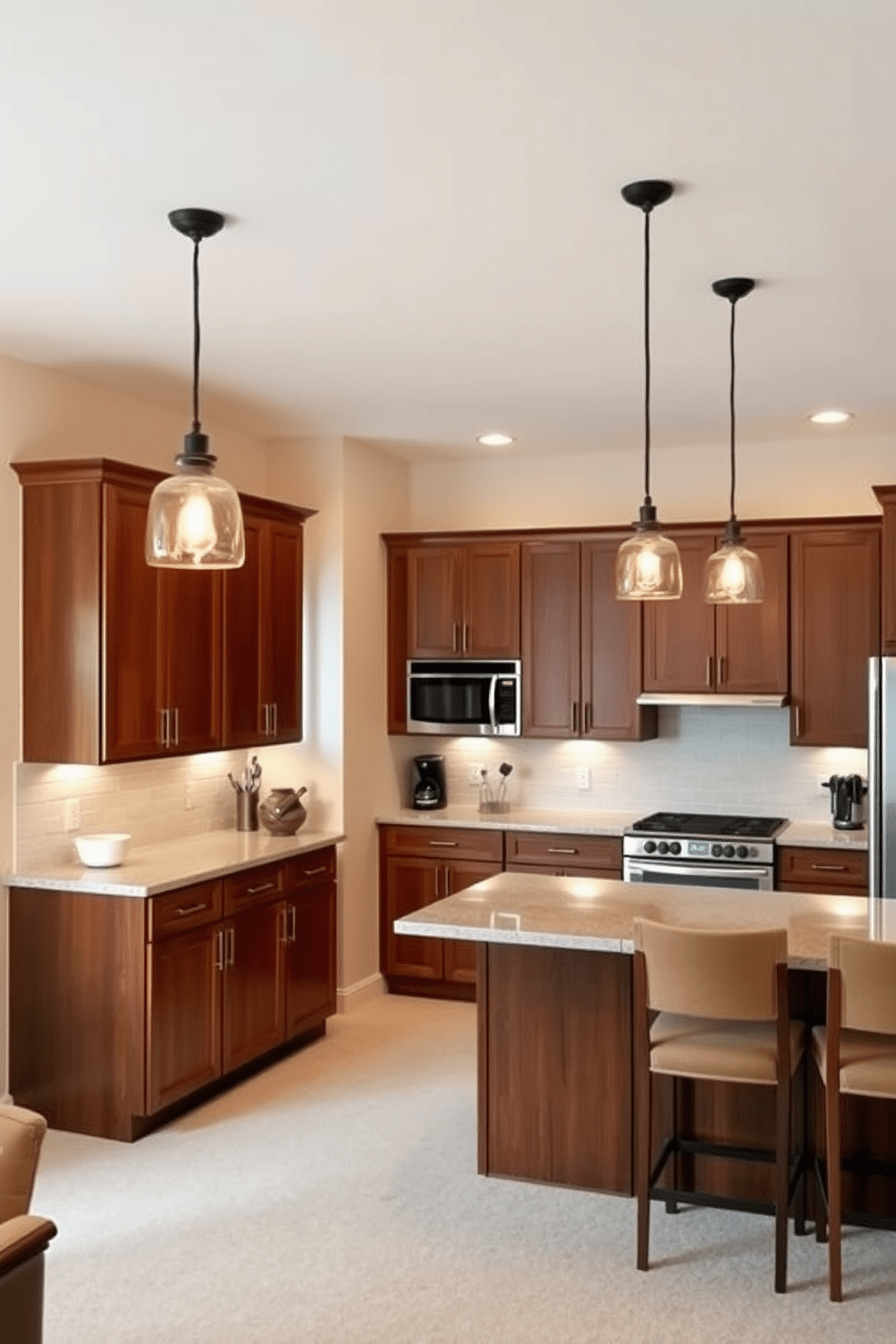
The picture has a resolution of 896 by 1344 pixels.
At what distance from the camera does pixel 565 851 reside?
612 centimetres

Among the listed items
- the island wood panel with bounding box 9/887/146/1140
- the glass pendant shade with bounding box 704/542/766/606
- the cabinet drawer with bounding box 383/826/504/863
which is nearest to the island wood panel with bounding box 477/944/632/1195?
the glass pendant shade with bounding box 704/542/766/606

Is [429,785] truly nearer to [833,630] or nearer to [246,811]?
[246,811]

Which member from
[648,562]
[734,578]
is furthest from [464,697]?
[648,562]

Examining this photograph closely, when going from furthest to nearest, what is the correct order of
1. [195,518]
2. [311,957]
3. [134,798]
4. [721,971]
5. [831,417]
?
[831,417]
[311,957]
[134,798]
[721,971]
[195,518]

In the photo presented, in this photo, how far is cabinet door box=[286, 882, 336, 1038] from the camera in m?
5.36

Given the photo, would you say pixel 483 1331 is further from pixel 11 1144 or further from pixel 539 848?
pixel 539 848

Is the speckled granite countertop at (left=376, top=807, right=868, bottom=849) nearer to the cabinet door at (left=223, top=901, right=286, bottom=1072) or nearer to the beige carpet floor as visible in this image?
the cabinet door at (left=223, top=901, right=286, bottom=1072)

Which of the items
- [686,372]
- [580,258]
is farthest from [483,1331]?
[686,372]

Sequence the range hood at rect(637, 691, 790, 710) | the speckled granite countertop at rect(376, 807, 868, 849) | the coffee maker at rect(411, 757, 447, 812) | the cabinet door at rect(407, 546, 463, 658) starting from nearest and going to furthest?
the speckled granite countertop at rect(376, 807, 868, 849) < the range hood at rect(637, 691, 790, 710) < the cabinet door at rect(407, 546, 463, 658) < the coffee maker at rect(411, 757, 447, 812)

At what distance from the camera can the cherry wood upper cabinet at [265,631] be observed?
5324mm

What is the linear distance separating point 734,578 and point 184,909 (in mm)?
2359

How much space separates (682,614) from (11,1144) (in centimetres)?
448

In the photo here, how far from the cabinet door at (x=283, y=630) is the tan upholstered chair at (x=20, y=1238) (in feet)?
11.1

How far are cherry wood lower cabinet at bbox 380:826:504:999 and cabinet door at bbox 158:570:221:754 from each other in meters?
1.57
